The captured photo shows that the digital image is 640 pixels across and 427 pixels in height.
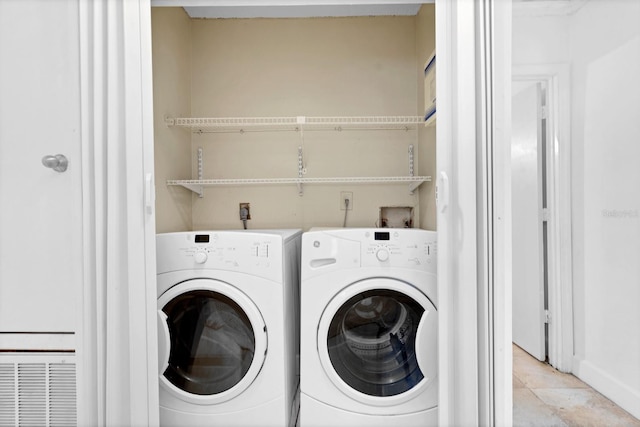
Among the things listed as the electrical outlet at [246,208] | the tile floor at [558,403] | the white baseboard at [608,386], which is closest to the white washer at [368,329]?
the tile floor at [558,403]

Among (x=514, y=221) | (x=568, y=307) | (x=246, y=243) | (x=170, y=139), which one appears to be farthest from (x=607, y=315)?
(x=170, y=139)

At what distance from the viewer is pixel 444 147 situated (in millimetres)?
Result: 1463

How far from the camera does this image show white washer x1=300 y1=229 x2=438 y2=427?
1627 mm

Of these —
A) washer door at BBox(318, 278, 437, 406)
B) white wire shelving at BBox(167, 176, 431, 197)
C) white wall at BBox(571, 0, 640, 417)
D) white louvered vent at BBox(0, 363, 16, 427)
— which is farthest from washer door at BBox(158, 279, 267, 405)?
white wall at BBox(571, 0, 640, 417)

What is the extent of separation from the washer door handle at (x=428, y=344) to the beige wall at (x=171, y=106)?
157 cm

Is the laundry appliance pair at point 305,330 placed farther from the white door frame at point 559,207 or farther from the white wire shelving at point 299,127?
the white door frame at point 559,207

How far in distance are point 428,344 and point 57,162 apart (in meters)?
1.59

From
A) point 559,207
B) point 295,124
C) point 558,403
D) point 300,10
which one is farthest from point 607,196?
point 300,10

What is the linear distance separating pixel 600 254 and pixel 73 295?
257cm

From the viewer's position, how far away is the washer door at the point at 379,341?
5.29 ft

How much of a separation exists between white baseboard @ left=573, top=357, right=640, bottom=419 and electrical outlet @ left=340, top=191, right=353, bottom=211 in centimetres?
170

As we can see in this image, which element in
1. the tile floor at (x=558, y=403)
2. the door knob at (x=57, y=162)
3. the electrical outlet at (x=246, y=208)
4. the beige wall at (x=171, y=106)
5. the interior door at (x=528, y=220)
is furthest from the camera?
the electrical outlet at (x=246, y=208)

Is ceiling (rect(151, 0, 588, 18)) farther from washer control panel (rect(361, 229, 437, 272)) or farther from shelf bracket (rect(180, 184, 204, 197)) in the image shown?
washer control panel (rect(361, 229, 437, 272))

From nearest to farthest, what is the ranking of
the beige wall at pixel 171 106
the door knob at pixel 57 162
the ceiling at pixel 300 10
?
the door knob at pixel 57 162, the beige wall at pixel 171 106, the ceiling at pixel 300 10
